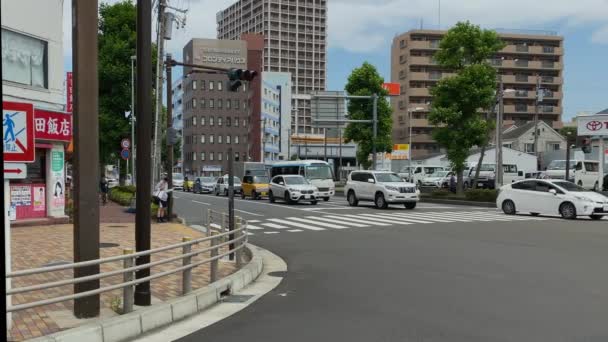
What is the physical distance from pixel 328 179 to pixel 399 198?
970cm

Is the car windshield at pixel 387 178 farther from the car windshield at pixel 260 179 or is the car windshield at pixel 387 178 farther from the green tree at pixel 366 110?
the green tree at pixel 366 110

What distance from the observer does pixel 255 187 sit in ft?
124

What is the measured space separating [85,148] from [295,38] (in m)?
162

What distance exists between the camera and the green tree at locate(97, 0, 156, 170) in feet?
112

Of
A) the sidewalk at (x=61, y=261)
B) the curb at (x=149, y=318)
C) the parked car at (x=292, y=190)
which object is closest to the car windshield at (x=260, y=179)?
the parked car at (x=292, y=190)

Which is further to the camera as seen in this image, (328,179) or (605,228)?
(328,179)

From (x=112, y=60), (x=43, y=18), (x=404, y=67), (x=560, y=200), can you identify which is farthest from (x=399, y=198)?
(x=404, y=67)

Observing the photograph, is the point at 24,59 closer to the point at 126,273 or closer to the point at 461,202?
the point at 126,273

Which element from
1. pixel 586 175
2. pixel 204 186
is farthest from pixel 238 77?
pixel 204 186

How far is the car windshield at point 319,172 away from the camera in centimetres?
3588

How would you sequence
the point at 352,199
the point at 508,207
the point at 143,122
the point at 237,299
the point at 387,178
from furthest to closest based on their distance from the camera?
1. the point at 352,199
2. the point at 387,178
3. the point at 508,207
4. the point at 237,299
5. the point at 143,122

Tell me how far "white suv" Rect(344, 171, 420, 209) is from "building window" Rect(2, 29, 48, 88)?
15.9 metres

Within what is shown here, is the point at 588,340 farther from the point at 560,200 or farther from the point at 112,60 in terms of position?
the point at 112,60

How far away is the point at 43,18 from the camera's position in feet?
48.3
